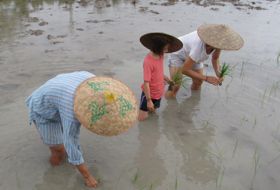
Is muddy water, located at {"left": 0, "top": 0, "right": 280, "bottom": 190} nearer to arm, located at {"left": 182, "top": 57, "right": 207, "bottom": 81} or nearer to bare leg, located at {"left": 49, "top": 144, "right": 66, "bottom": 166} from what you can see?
bare leg, located at {"left": 49, "top": 144, "right": 66, "bottom": 166}

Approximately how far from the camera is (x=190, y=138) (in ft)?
12.3

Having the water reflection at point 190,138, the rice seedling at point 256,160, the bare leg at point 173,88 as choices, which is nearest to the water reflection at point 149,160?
the water reflection at point 190,138

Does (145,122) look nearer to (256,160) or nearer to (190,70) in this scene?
(190,70)

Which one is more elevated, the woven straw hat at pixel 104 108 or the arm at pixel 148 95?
the woven straw hat at pixel 104 108

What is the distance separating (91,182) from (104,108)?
3.32ft

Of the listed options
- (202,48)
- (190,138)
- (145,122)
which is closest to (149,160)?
(190,138)

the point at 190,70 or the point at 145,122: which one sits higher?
the point at 190,70

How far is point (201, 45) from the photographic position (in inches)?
155

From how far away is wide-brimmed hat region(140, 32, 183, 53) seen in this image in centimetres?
344

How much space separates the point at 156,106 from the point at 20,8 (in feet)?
19.7

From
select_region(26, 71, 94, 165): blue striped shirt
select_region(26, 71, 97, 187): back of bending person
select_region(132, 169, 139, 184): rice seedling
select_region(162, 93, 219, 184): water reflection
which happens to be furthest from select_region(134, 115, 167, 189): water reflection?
select_region(26, 71, 94, 165): blue striped shirt

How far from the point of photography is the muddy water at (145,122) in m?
3.11

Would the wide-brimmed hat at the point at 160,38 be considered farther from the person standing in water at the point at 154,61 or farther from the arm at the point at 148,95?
the arm at the point at 148,95

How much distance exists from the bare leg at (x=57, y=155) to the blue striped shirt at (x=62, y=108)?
26cm
